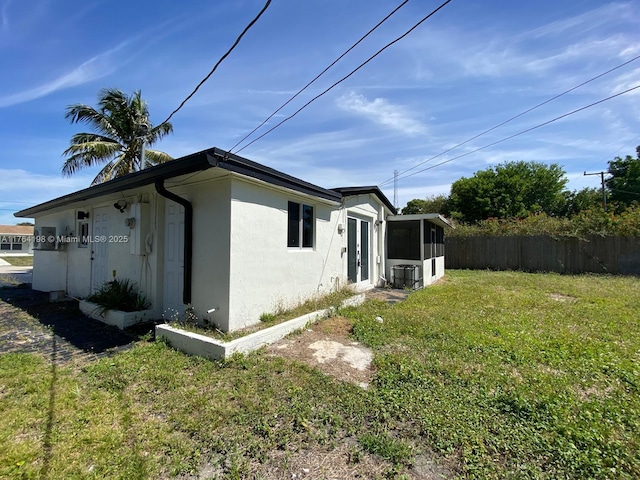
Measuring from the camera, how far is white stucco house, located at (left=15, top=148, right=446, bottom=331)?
15.2 ft

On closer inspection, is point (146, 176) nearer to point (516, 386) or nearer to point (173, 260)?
point (173, 260)

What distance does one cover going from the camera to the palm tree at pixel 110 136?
→ 13461 mm

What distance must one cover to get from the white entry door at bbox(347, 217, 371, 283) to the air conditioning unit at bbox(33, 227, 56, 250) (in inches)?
349

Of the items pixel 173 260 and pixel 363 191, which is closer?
pixel 173 260

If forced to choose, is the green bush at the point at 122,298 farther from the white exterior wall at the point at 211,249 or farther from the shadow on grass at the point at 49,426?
the shadow on grass at the point at 49,426

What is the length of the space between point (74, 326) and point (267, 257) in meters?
3.98

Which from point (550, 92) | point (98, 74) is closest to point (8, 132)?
point (98, 74)

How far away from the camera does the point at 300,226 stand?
20.6 ft

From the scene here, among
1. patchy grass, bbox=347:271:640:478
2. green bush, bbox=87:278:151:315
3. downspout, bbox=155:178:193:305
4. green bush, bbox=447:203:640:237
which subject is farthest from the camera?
green bush, bbox=447:203:640:237

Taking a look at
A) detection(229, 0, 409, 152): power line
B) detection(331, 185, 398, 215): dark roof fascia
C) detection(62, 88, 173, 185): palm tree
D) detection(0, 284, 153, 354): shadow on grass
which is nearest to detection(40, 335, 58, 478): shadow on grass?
detection(0, 284, 153, 354): shadow on grass

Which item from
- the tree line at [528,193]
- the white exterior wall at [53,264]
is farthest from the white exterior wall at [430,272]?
the white exterior wall at [53,264]

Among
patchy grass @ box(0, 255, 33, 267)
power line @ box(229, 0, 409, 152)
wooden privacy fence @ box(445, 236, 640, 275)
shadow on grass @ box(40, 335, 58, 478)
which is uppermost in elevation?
power line @ box(229, 0, 409, 152)

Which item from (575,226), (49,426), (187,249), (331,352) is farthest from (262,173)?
(575,226)

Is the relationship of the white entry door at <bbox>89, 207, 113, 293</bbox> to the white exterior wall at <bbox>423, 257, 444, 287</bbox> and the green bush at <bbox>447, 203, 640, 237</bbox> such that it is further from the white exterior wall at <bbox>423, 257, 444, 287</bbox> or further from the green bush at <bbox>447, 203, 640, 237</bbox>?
the green bush at <bbox>447, 203, 640, 237</bbox>
